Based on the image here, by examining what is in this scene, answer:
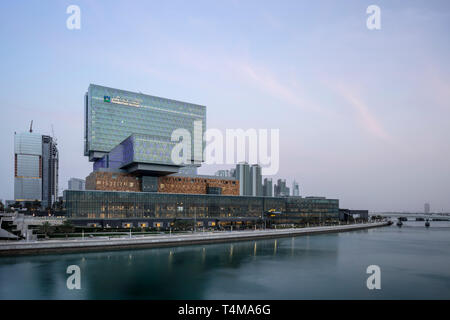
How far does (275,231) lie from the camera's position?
126 m

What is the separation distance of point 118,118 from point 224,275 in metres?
142

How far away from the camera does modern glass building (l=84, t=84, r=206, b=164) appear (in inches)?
6964

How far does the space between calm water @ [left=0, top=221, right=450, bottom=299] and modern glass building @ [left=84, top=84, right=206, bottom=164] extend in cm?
10642

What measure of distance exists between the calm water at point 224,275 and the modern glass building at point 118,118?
106 meters

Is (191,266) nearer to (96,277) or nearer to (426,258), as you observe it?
(96,277)

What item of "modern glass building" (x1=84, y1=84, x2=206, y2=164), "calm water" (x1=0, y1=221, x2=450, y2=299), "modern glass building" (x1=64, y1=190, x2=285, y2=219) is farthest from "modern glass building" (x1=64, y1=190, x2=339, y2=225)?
"calm water" (x1=0, y1=221, x2=450, y2=299)

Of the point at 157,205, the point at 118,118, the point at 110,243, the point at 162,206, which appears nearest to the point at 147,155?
the point at 157,205

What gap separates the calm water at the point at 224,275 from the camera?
47969 mm

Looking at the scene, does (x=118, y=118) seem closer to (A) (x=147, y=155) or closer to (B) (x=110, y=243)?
(A) (x=147, y=155)

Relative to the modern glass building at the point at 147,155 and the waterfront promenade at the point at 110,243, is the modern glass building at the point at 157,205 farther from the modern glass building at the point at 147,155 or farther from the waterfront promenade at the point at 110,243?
the waterfront promenade at the point at 110,243

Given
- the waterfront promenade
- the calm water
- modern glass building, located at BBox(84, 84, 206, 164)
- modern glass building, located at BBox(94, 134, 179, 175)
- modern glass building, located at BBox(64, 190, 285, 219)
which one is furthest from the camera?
modern glass building, located at BBox(84, 84, 206, 164)

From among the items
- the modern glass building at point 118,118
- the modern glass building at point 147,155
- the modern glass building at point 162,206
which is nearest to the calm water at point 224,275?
Answer: the modern glass building at point 162,206

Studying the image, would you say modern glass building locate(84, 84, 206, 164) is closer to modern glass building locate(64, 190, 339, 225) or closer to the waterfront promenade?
modern glass building locate(64, 190, 339, 225)

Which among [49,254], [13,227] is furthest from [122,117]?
[49,254]
